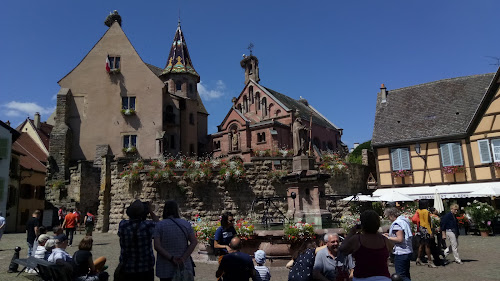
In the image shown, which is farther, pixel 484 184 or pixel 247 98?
pixel 247 98

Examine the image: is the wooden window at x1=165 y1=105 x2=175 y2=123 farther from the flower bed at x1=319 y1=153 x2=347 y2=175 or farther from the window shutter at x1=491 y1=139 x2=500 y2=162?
the window shutter at x1=491 y1=139 x2=500 y2=162

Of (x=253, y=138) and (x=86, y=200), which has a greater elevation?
(x=253, y=138)

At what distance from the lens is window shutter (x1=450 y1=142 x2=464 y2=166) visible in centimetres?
2176

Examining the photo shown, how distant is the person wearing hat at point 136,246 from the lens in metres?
4.51

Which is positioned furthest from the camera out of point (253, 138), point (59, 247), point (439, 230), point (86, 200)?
point (253, 138)

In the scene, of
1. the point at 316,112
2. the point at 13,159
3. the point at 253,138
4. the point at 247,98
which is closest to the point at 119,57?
the point at 13,159

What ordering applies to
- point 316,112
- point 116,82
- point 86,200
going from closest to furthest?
1. point 86,200
2. point 116,82
3. point 316,112

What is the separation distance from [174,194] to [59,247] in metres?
12.9

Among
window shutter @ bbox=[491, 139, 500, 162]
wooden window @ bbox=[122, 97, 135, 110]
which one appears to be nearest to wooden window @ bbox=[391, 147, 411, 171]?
window shutter @ bbox=[491, 139, 500, 162]

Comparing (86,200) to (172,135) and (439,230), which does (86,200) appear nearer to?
(172,135)

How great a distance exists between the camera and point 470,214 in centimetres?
1731

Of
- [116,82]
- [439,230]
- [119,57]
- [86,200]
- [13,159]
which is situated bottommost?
[439,230]

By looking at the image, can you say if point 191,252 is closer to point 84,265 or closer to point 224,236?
point 224,236

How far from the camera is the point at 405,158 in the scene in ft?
76.8
